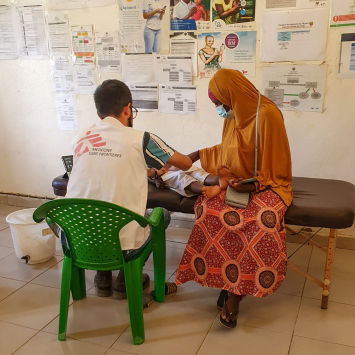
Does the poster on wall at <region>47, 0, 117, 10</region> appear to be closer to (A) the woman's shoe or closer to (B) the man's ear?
(B) the man's ear

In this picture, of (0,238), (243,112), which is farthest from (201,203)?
(0,238)

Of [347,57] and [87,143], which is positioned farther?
[347,57]

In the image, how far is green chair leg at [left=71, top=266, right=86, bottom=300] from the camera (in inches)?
86.4

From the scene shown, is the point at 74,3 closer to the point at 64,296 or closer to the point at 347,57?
the point at 347,57

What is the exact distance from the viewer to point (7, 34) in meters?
3.34

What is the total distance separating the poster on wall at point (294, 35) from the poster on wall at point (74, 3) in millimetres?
1216

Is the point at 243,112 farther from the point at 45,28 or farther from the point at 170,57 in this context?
the point at 45,28

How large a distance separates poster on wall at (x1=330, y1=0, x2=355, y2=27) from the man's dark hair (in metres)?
1.50

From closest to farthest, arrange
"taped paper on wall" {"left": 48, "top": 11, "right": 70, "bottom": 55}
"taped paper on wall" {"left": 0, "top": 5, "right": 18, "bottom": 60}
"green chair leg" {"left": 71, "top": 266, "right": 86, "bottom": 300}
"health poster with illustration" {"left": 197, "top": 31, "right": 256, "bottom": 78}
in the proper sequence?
"green chair leg" {"left": 71, "top": 266, "right": 86, "bottom": 300}, "health poster with illustration" {"left": 197, "top": 31, "right": 256, "bottom": 78}, "taped paper on wall" {"left": 48, "top": 11, "right": 70, "bottom": 55}, "taped paper on wall" {"left": 0, "top": 5, "right": 18, "bottom": 60}

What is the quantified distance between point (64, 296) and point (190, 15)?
2.07m

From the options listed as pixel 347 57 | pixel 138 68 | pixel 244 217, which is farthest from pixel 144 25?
pixel 244 217

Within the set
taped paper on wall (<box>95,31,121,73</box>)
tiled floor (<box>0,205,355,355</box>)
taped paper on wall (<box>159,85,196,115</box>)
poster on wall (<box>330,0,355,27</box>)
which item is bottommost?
tiled floor (<box>0,205,355,355</box>)

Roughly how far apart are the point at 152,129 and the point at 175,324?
1.62 m

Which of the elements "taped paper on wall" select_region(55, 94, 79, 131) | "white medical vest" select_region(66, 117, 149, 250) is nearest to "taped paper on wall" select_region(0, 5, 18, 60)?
"taped paper on wall" select_region(55, 94, 79, 131)
